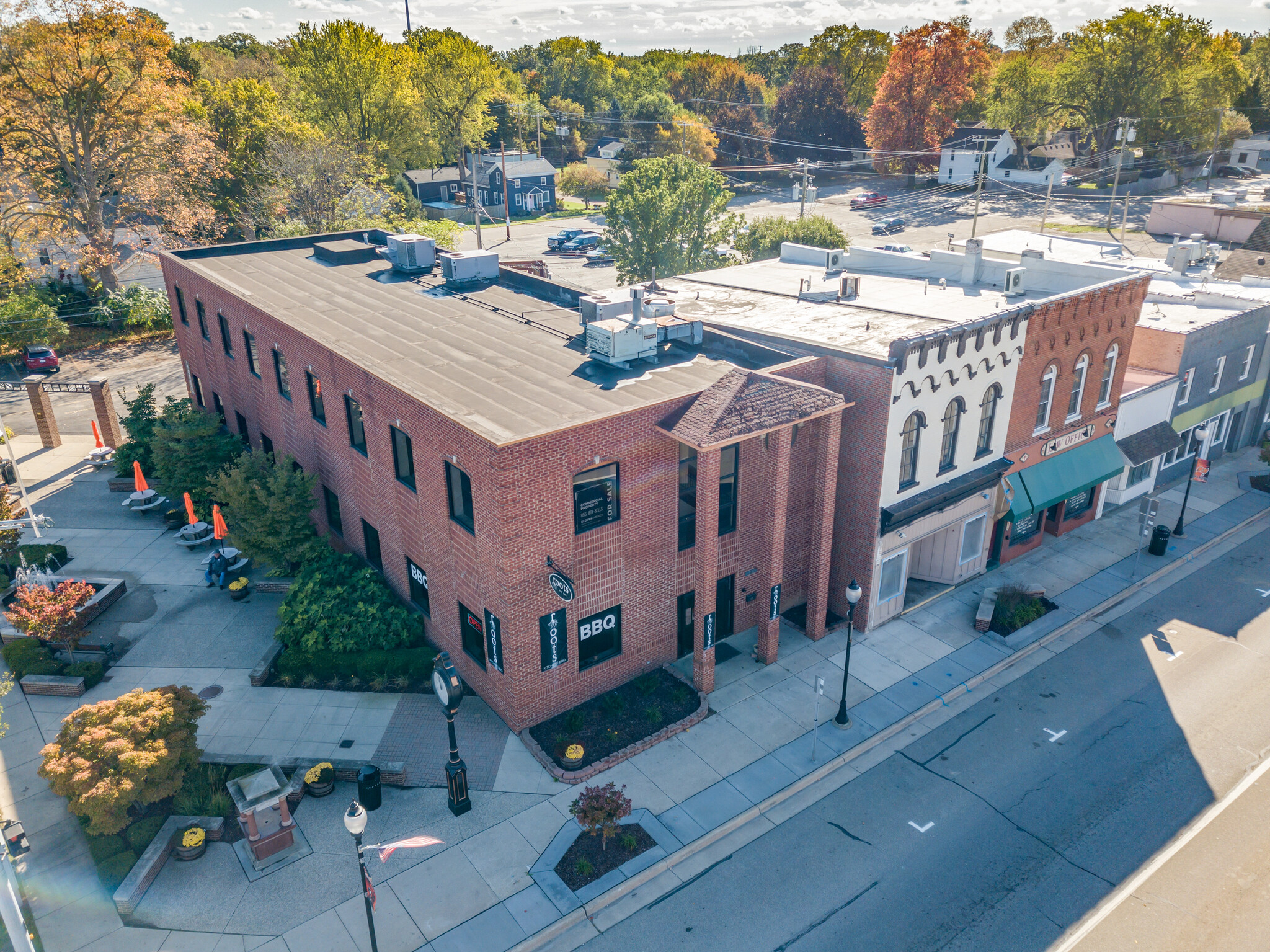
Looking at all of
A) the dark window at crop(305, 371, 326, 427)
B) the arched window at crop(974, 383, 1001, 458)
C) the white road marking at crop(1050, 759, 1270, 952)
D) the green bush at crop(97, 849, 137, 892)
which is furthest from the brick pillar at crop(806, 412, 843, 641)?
the green bush at crop(97, 849, 137, 892)

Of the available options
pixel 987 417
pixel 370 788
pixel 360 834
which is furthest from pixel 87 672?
pixel 987 417

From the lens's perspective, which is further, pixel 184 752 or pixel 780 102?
pixel 780 102

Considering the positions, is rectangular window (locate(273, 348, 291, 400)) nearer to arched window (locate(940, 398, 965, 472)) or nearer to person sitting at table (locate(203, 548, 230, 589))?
person sitting at table (locate(203, 548, 230, 589))

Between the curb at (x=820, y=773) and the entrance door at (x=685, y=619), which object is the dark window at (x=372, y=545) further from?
the curb at (x=820, y=773)

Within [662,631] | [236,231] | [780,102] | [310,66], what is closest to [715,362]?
[662,631]

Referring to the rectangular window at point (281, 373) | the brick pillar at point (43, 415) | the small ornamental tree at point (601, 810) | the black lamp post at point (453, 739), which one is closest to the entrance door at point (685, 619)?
the small ornamental tree at point (601, 810)

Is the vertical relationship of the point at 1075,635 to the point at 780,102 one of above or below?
below

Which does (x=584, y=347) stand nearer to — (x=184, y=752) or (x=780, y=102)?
(x=184, y=752)
